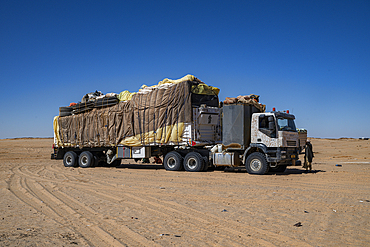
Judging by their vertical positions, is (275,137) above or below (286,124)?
below

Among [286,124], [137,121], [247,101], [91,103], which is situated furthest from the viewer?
[91,103]

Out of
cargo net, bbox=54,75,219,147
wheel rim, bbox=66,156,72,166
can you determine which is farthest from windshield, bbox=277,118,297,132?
wheel rim, bbox=66,156,72,166

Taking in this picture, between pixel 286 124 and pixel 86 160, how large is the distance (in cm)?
1273

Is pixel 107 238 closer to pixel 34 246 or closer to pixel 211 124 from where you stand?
pixel 34 246

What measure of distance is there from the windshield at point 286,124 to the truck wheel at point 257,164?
155cm

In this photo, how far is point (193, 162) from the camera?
16703 millimetres

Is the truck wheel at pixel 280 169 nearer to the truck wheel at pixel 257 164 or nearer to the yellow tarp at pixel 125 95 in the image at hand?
the truck wheel at pixel 257 164

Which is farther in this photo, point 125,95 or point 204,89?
point 125,95

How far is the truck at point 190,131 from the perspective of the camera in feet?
49.3

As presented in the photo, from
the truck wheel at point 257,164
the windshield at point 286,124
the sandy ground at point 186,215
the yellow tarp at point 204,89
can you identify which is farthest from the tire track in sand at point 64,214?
the windshield at point 286,124

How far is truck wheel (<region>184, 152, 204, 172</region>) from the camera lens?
Result: 1631 centimetres

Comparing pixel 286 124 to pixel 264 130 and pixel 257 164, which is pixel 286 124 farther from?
Answer: pixel 257 164

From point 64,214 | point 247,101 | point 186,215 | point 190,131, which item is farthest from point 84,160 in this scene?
point 186,215

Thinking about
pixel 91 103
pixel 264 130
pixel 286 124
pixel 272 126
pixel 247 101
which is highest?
pixel 91 103
